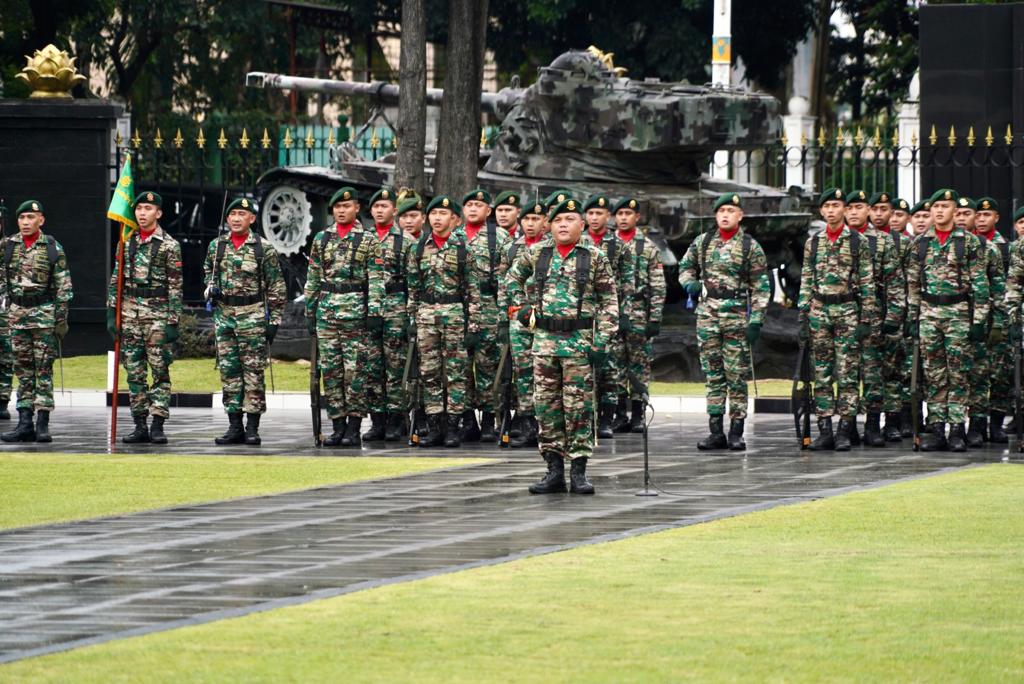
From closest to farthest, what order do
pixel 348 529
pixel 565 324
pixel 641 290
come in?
pixel 348 529 → pixel 565 324 → pixel 641 290

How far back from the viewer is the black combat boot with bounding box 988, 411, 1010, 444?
58.6ft

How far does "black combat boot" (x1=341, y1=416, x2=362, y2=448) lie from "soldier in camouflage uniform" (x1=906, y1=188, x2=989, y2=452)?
4617 mm

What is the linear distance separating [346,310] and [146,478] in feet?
10.6

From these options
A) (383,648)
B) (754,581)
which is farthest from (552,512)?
(383,648)

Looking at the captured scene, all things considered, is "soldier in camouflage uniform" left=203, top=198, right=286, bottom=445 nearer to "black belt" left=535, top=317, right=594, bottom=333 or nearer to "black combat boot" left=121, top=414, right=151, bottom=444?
"black combat boot" left=121, top=414, right=151, bottom=444

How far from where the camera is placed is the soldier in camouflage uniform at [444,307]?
1758 centimetres

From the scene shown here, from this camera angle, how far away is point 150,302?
17812 millimetres

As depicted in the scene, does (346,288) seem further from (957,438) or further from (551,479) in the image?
(957,438)

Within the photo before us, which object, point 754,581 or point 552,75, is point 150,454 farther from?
point 552,75

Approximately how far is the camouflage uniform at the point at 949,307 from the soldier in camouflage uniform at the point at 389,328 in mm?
4178

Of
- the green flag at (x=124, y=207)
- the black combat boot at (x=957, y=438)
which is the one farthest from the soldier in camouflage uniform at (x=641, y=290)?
the green flag at (x=124, y=207)

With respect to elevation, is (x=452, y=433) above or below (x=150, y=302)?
below

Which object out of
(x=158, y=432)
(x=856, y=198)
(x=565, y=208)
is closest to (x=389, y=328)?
(x=158, y=432)

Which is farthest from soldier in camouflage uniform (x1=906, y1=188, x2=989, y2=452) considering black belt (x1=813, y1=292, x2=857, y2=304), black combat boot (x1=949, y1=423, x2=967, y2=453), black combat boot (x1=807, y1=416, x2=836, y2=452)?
black combat boot (x1=807, y1=416, x2=836, y2=452)
